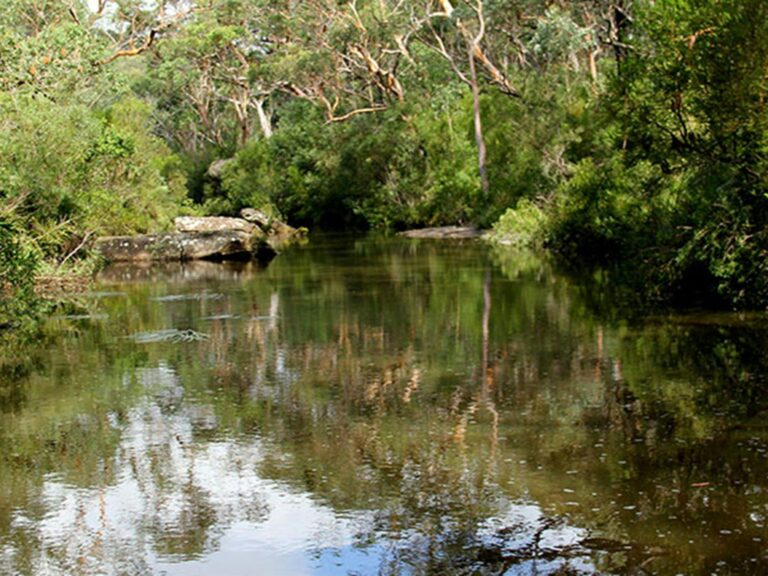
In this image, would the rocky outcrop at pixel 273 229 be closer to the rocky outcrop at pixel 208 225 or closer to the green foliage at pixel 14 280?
the rocky outcrop at pixel 208 225

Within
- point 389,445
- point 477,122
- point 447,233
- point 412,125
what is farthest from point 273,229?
point 389,445

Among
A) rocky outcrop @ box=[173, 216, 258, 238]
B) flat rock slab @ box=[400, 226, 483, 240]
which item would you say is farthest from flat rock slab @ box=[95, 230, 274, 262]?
flat rock slab @ box=[400, 226, 483, 240]

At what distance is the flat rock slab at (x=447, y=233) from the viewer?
43375mm

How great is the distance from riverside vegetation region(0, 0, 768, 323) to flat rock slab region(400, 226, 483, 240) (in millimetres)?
888

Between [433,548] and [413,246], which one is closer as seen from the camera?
[433,548]

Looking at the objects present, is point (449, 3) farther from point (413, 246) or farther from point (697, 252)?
point (697, 252)

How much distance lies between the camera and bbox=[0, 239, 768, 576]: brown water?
A: 24.9 ft

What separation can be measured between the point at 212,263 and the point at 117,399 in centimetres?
2113

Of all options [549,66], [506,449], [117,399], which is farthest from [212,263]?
[506,449]

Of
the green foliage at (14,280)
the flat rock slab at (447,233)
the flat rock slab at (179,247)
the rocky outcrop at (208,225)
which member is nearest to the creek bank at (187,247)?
the flat rock slab at (179,247)

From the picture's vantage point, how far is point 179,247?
35000 mm

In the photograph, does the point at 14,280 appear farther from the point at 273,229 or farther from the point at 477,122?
the point at 273,229

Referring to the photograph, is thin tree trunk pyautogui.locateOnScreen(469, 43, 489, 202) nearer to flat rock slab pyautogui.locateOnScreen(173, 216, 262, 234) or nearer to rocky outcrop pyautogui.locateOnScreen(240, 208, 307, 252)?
rocky outcrop pyautogui.locateOnScreen(240, 208, 307, 252)

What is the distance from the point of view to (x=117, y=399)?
12883 mm
